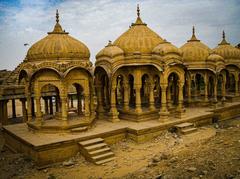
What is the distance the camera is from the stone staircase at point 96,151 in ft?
37.4

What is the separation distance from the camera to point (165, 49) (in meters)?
14.8

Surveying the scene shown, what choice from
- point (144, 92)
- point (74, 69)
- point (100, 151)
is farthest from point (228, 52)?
point (100, 151)

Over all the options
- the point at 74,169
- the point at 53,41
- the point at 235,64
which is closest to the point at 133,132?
the point at 74,169

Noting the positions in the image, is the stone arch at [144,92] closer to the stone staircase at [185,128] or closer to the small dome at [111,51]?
the small dome at [111,51]

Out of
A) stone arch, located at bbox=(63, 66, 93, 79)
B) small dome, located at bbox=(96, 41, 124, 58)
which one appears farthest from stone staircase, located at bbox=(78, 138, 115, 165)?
small dome, located at bbox=(96, 41, 124, 58)

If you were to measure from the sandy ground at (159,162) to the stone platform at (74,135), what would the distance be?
14.0 inches

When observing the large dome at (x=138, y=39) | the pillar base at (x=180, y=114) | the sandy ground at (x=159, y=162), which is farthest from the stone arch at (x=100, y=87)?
the pillar base at (x=180, y=114)

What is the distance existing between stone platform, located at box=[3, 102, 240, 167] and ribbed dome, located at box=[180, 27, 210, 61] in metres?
4.01

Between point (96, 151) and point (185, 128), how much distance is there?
5.40m

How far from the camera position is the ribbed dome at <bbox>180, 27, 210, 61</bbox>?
62.8ft

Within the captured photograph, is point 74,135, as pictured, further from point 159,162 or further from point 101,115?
point 159,162

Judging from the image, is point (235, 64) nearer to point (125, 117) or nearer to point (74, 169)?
point (125, 117)

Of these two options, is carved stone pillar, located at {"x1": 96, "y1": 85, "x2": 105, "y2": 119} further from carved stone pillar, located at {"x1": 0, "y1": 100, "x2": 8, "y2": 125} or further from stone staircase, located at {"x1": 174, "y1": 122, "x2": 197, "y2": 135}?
carved stone pillar, located at {"x1": 0, "y1": 100, "x2": 8, "y2": 125}

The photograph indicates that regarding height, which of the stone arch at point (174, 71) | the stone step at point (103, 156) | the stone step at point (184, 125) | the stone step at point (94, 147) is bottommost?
the stone step at point (103, 156)
